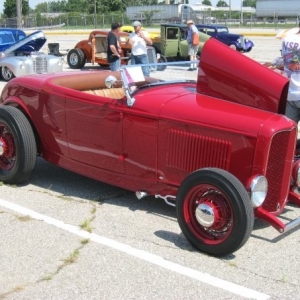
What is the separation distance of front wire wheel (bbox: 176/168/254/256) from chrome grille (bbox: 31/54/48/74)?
10900 mm

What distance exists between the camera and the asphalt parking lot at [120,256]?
351 centimetres

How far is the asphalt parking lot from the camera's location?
3.51 meters

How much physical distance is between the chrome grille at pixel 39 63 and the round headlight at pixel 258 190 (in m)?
11.1

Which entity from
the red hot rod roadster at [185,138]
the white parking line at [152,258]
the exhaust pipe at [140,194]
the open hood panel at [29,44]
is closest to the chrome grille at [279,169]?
the red hot rod roadster at [185,138]

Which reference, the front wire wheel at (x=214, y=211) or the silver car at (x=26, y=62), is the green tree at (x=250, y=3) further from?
the front wire wheel at (x=214, y=211)

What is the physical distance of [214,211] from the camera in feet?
12.9

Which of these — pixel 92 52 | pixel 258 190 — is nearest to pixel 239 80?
pixel 258 190

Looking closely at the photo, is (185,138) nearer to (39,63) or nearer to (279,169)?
(279,169)

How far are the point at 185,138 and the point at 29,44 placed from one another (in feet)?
41.7

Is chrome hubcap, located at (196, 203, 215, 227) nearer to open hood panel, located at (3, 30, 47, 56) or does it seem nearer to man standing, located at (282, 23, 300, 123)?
man standing, located at (282, 23, 300, 123)

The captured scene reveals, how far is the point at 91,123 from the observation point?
16.4 ft

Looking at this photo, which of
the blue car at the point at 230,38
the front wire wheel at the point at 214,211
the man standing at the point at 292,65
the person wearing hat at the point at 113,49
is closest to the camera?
the front wire wheel at the point at 214,211

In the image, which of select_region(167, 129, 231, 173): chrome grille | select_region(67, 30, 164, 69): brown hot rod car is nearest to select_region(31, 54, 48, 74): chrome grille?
select_region(67, 30, 164, 69): brown hot rod car

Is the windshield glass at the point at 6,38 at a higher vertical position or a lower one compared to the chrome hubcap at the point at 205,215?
higher
